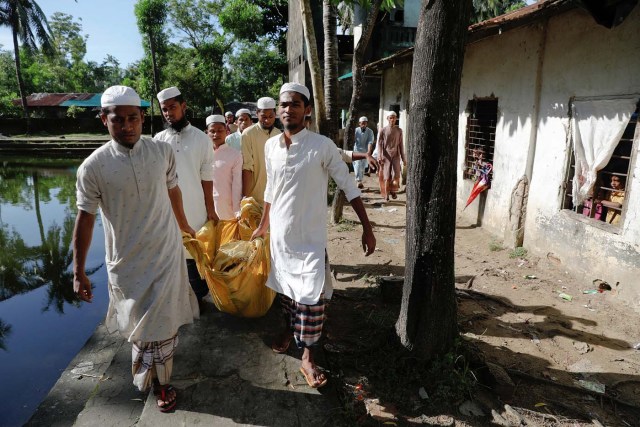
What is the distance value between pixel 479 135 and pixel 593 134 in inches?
123

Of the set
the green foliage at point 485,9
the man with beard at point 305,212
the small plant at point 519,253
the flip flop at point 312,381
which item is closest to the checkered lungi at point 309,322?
the man with beard at point 305,212

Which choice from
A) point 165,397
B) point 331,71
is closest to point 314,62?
point 331,71

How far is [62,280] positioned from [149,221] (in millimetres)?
5426

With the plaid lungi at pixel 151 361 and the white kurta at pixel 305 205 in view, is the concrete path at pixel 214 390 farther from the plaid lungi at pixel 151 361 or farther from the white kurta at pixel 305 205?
the white kurta at pixel 305 205

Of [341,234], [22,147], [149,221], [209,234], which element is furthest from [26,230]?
[22,147]

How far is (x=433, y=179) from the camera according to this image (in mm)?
2873

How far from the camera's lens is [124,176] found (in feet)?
8.07

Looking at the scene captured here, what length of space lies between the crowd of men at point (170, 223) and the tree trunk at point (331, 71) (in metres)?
3.83

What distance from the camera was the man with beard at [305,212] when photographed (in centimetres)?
285

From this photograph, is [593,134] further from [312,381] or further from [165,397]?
[165,397]

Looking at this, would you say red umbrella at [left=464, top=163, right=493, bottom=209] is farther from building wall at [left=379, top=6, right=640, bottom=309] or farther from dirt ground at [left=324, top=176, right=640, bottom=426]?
dirt ground at [left=324, top=176, right=640, bottom=426]

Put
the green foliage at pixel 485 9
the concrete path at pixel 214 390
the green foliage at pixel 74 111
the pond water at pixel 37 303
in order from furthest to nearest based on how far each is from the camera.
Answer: the green foliage at pixel 74 111 < the green foliage at pixel 485 9 < the pond water at pixel 37 303 < the concrete path at pixel 214 390

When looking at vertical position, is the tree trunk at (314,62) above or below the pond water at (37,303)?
above

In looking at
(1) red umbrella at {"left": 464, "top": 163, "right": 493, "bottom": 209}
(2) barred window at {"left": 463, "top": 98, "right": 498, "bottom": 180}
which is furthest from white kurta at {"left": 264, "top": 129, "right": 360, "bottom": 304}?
(2) barred window at {"left": 463, "top": 98, "right": 498, "bottom": 180}
